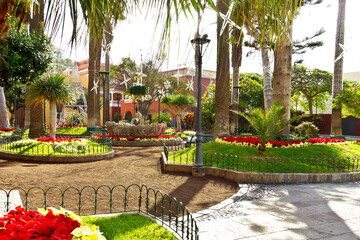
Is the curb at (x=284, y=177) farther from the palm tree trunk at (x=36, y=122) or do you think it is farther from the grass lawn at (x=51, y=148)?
the palm tree trunk at (x=36, y=122)

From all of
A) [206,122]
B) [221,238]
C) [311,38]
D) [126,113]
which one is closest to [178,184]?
[221,238]

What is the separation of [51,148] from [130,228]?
939 cm

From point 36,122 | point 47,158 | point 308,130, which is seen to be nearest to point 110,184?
point 47,158

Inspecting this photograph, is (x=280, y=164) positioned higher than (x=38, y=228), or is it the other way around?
(x=38, y=228)

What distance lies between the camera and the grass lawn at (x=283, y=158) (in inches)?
352

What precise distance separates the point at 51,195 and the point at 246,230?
412cm

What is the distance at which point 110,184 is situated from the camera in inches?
303

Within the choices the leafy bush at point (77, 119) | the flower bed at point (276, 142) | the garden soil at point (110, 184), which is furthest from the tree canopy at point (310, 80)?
the garden soil at point (110, 184)

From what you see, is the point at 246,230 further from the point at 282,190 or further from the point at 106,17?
the point at 106,17

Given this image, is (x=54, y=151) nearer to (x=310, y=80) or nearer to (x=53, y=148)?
(x=53, y=148)

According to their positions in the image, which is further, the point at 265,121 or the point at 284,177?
the point at 265,121

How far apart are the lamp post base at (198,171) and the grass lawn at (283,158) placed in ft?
1.62

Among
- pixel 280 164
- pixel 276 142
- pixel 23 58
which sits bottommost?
pixel 280 164

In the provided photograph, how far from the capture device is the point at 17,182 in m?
7.42
